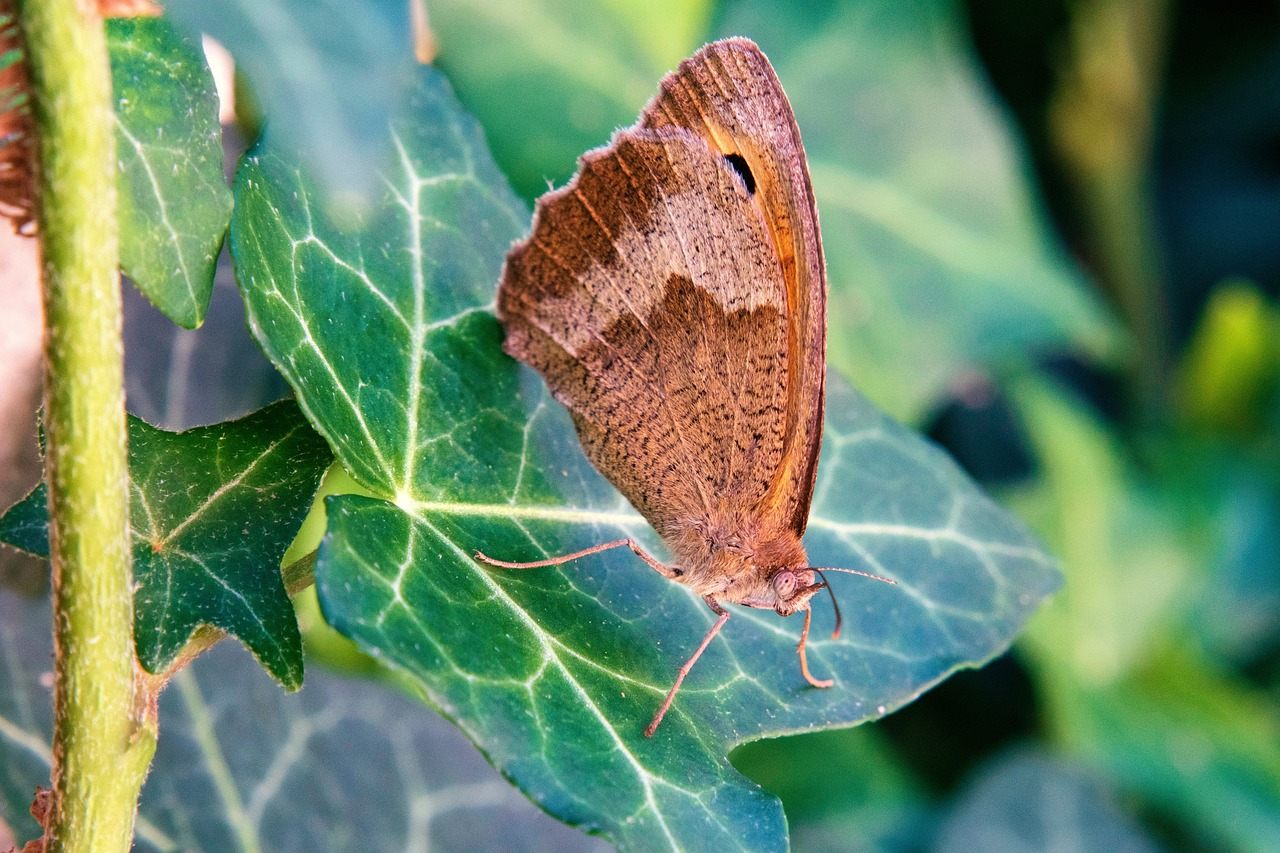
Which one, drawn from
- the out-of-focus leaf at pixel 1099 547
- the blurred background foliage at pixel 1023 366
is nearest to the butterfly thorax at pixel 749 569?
the blurred background foliage at pixel 1023 366

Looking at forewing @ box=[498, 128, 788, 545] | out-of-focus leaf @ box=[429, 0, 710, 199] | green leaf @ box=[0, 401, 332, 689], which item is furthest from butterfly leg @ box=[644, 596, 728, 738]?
out-of-focus leaf @ box=[429, 0, 710, 199]

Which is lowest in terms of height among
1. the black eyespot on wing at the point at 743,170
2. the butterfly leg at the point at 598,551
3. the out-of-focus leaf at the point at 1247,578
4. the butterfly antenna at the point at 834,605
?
the out-of-focus leaf at the point at 1247,578

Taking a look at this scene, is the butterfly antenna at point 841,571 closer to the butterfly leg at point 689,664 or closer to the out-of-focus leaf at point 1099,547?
the butterfly leg at point 689,664

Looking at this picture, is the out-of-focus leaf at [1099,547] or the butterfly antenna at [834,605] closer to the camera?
the butterfly antenna at [834,605]

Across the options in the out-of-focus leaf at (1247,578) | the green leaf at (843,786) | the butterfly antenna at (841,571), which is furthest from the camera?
the out-of-focus leaf at (1247,578)

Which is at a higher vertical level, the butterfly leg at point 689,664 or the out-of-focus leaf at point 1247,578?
the butterfly leg at point 689,664

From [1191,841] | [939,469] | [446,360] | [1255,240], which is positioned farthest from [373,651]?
[1255,240]

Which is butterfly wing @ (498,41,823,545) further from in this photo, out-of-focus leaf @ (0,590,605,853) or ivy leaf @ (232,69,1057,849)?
out-of-focus leaf @ (0,590,605,853)

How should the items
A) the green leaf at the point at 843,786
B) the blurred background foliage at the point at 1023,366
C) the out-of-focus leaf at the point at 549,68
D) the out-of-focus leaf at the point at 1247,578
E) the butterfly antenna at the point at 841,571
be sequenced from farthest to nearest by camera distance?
the out-of-focus leaf at the point at 1247,578, the green leaf at the point at 843,786, the blurred background foliage at the point at 1023,366, the out-of-focus leaf at the point at 549,68, the butterfly antenna at the point at 841,571
